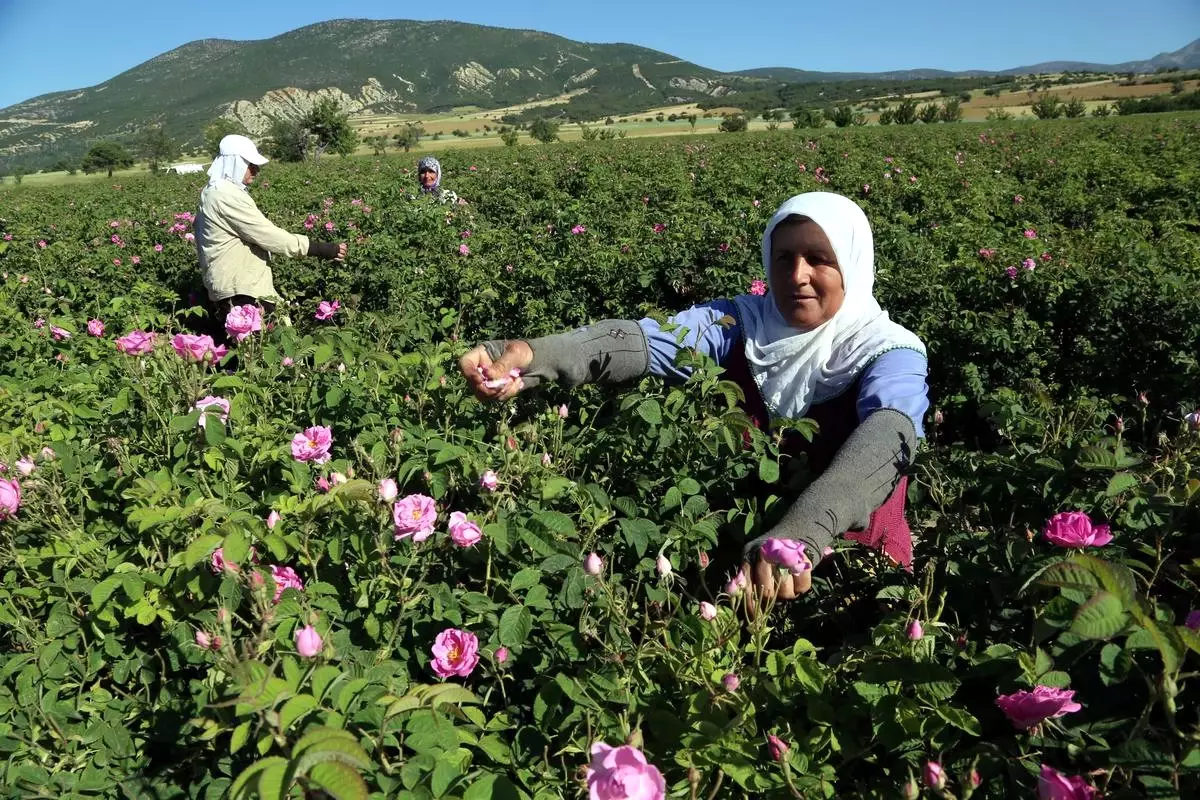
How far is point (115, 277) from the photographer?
5602mm

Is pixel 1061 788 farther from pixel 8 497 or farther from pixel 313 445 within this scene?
pixel 8 497

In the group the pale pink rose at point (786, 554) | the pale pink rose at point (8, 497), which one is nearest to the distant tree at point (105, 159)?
the pale pink rose at point (8, 497)

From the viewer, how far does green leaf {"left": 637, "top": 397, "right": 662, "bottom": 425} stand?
1.63 meters

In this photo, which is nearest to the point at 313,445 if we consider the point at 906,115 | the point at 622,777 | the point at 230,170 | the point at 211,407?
the point at 211,407

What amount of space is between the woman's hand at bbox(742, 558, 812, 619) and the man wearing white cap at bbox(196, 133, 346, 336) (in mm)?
4002

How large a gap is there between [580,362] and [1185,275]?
12.3 feet

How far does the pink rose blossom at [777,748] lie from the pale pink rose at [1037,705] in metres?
0.28

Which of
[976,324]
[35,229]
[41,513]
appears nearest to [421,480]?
[41,513]

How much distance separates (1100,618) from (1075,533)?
409 millimetres

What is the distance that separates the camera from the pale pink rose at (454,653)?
3.99ft

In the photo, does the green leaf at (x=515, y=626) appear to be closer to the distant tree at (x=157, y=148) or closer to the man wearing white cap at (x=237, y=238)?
the man wearing white cap at (x=237, y=238)

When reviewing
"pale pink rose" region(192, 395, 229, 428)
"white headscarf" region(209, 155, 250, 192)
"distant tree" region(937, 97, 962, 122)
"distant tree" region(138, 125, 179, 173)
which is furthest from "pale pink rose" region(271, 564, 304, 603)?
"distant tree" region(138, 125, 179, 173)

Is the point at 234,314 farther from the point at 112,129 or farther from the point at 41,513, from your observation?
the point at 112,129

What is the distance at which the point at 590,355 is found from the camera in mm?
1854
